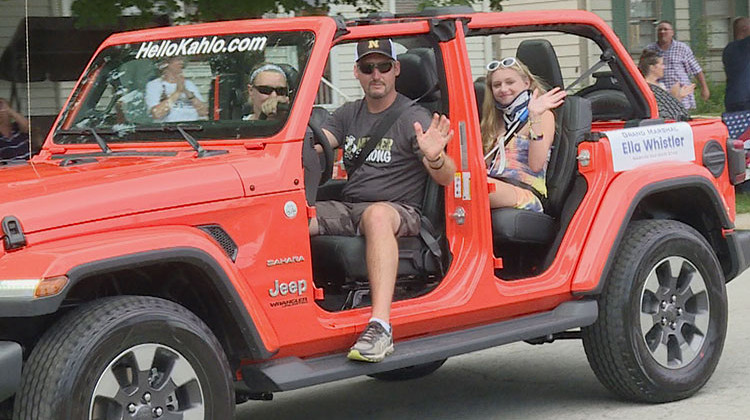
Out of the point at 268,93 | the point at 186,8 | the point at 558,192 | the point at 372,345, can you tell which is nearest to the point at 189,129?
the point at 268,93

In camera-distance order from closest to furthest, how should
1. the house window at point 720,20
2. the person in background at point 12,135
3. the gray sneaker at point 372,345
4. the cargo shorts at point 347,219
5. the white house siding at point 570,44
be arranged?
1. the gray sneaker at point 372,345
2. the cargo shorts at point 347,219
3. the person in background at point 12,135
4. the white house siding at point 570,44
5. the house window at point 720,20

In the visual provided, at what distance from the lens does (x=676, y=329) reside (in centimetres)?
642

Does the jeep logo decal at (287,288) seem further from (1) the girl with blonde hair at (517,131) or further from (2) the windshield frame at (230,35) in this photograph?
(1) the girl with blonde hair at (517,131)

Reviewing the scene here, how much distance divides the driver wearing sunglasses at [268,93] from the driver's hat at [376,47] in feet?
1.60

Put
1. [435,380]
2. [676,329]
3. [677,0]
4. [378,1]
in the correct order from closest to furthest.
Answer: [676,329] → [435,380] → [378,1] → [677,0]

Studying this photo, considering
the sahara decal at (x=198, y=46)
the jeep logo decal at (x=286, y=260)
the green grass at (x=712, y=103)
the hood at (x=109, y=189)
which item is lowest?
the green grass at (x=712, y=103)

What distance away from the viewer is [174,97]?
219 inches

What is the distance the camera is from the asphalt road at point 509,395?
6.29 meters

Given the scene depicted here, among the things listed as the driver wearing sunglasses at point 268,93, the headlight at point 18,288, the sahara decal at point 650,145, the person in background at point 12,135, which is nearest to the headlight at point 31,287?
the headlight at point 18,288

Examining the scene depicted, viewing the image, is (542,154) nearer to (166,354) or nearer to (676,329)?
(676,329)

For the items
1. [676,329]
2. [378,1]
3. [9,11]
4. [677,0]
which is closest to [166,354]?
[676,329]

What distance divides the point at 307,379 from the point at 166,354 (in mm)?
604

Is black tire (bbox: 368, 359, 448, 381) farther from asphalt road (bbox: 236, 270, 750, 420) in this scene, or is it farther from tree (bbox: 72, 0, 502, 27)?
tree (bbox: 72, 0, 502, 27)

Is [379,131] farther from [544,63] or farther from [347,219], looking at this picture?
[544,63]
